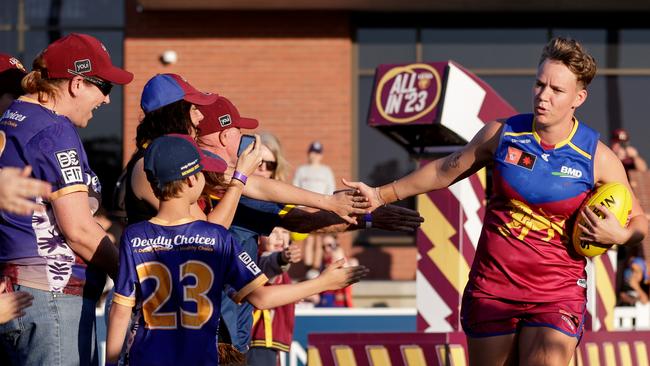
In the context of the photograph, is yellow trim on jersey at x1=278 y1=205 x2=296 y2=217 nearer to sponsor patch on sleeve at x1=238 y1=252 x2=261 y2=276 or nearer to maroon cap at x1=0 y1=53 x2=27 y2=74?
sponsor patch on sleeve at x1=238 y1=252 x2=261 y2=276

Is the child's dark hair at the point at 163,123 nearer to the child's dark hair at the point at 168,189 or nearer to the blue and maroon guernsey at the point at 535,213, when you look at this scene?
the child's dark hair at the point at 168,189

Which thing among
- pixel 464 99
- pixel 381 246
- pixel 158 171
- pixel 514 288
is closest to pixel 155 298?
pixel 158 171

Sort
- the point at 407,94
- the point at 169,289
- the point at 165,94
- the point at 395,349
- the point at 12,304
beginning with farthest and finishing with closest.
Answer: the point at 407,94
the point at 395,349
the point at 165,94
the point at 169,289
the point at 12,304

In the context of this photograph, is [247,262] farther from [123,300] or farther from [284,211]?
[284,211]

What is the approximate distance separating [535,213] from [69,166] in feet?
7.80

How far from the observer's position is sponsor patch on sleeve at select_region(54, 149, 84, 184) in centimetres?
512

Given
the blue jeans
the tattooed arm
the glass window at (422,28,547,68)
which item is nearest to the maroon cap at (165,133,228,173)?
the blue jeans

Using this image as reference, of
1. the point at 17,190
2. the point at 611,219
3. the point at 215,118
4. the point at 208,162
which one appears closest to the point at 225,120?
the point at 215,118

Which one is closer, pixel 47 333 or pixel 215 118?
pixel 47 333

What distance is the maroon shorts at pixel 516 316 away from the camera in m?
5.95

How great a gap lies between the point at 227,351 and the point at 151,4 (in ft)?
37.5

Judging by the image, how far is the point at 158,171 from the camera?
16.8ft

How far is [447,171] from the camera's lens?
6.39 meters

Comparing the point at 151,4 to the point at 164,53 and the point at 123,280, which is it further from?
the point at 123,280
